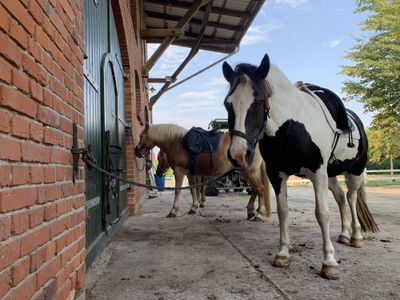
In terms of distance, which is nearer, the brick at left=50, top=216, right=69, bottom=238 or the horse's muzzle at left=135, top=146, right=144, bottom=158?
the brick at left=50, top=216, right=69, bottom=238

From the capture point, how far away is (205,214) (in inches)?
291

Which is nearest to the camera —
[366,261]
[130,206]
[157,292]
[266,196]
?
[157,292]

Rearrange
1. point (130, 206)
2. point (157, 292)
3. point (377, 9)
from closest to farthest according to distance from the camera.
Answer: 1. point (157, 292)
2. point (130, 206)
3. point (377, 9)

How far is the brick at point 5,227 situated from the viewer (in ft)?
4.16

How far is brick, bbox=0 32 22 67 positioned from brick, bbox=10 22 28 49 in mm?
30

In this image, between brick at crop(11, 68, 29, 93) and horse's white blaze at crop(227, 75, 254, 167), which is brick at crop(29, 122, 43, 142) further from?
horse's white blaze at crop(227, 75, 254, 167)

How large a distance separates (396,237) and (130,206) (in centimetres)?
456

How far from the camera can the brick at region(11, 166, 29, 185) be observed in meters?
1.38

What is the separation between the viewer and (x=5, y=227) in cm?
130

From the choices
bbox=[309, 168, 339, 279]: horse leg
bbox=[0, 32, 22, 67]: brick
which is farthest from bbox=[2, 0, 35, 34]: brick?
bbox=[309, 168, 339, 279]: horse leg

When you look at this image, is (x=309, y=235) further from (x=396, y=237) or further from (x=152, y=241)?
(x=152, y=241)

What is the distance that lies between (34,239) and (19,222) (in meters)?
0.19

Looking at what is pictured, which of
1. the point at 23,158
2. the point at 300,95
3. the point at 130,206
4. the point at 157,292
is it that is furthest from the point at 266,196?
the point at 23,158

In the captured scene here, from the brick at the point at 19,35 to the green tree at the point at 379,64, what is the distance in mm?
13741
